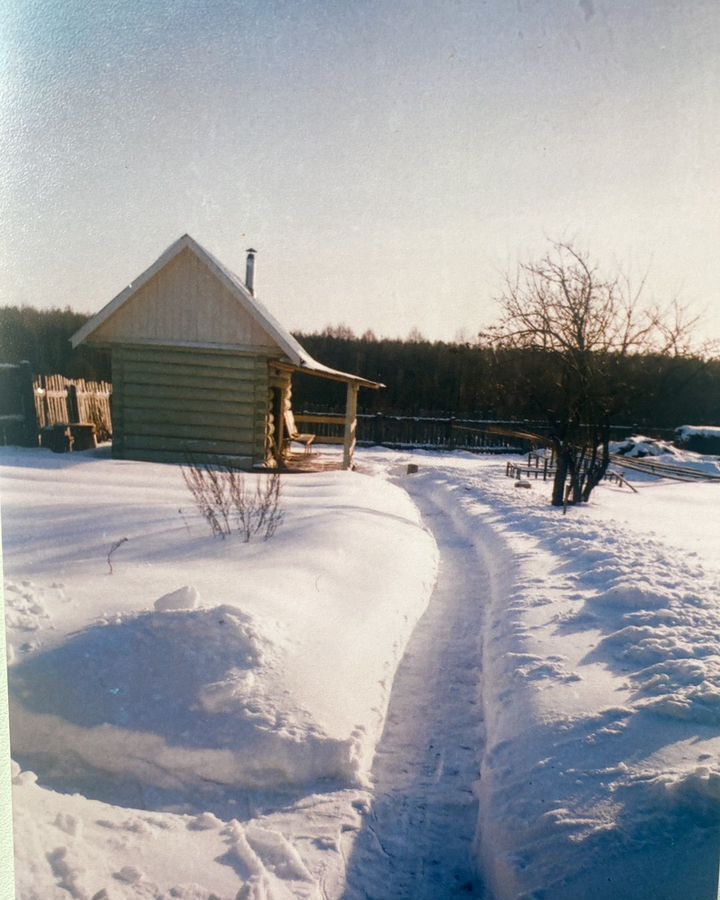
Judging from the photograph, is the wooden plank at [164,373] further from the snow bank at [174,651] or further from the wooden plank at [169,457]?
the snow bank at [174,651]

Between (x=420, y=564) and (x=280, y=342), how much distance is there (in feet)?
16.3

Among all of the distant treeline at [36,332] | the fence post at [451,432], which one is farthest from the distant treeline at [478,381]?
the distant treeline at [36,332]

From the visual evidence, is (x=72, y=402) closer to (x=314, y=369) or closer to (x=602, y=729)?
(x=314, y=369)

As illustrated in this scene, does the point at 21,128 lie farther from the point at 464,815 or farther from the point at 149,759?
the point at 464,815

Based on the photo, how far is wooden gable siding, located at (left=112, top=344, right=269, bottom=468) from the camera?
862cm

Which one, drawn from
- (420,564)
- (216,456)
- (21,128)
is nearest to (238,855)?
(21,128)

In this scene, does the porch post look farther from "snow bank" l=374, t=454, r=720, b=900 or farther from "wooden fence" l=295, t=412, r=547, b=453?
"wooden fence" l=295, t=412, r=547, b=453

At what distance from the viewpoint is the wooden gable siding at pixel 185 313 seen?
353 inches

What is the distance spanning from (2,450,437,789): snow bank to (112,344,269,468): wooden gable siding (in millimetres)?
3341

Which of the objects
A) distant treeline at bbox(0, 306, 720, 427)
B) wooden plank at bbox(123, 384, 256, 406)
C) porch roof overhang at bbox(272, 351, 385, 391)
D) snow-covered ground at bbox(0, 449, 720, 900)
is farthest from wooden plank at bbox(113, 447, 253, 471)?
snow-covered ground at bbox(0, 449, 720, 900)

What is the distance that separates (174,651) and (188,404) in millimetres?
6506

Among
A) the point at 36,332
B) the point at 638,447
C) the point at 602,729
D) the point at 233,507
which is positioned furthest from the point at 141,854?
the point at 638,447

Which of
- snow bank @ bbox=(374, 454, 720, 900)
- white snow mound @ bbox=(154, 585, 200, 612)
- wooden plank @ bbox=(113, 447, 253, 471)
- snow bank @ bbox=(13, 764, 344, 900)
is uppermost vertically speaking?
wooden plank @ bbox=(113, 447, 253, 471)

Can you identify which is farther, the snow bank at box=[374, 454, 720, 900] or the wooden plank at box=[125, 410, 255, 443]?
the wooden plank at box=[125, 410, 255, 443]
